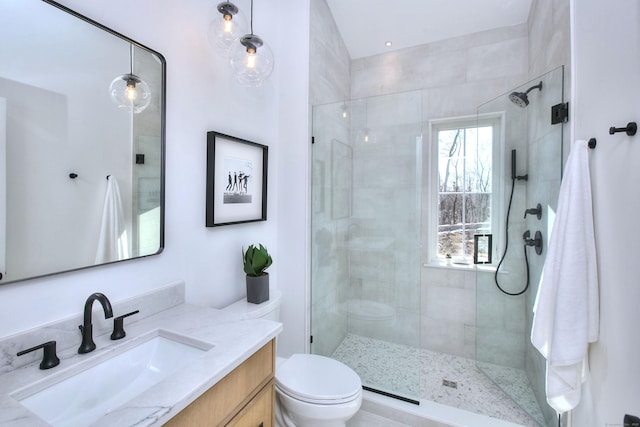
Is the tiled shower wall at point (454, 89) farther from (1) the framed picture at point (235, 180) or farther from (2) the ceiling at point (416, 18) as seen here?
(1) the framed picture at point (235, 180)

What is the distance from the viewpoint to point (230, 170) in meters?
1.71

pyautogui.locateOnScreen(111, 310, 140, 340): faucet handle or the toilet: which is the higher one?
pyautogui.locateOnScreen(111, 310, 140, 340): faucet handle

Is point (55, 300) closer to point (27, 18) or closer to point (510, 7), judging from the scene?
point (27, 18)

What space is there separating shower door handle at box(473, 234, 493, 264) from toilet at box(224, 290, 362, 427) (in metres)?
1.44

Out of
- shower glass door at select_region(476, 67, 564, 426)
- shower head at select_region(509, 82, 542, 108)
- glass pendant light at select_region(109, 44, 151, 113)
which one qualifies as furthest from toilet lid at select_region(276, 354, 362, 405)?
shower head at select_region(509, 82, 542, 108)

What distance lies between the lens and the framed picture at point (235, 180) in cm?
158

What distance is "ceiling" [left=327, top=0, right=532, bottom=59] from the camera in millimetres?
2193

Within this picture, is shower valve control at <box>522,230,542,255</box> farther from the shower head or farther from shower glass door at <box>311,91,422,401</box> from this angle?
the shower head

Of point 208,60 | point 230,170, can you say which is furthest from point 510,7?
point 230,170

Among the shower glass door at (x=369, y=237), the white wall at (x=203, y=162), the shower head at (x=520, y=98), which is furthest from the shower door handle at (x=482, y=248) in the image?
the white wall at (x=203, y=162)

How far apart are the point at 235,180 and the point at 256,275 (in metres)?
0.60

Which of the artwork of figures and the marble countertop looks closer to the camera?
the marble countertop

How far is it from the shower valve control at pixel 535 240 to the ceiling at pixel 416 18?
5.54ft

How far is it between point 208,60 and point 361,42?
5.44 ft
